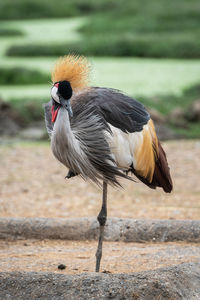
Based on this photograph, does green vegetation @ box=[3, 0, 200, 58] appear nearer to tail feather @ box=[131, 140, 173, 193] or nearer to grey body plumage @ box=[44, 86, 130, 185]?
tail feather @ box=[131, 140, 173, 193]

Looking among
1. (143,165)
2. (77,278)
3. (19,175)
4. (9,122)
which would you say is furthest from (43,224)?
(9,122)

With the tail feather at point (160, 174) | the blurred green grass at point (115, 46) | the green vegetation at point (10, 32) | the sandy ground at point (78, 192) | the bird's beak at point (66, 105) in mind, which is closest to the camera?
the bird's beak at point (66, 105)

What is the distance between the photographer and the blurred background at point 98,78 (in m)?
5.29

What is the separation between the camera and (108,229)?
4086 mm

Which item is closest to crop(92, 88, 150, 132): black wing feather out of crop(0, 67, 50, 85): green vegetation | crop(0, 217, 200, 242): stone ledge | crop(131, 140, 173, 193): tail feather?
crop(131, 140, 173, 193): tail feather

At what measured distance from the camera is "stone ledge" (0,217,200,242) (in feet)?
13.2

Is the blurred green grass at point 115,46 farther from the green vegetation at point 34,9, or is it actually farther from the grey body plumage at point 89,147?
the grey body plumage at point 89,147

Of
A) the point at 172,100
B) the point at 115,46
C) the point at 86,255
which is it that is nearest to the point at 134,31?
the point at 115,46

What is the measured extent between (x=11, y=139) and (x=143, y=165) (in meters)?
4.45

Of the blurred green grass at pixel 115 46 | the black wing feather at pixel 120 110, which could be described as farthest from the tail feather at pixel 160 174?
the blurred green grass at pixel 115 46

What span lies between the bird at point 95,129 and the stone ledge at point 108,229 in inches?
19.0

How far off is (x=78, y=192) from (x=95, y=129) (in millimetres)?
2151

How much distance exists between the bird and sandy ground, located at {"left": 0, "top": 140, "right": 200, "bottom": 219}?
1103 millimetres

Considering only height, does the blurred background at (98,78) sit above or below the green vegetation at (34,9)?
below
